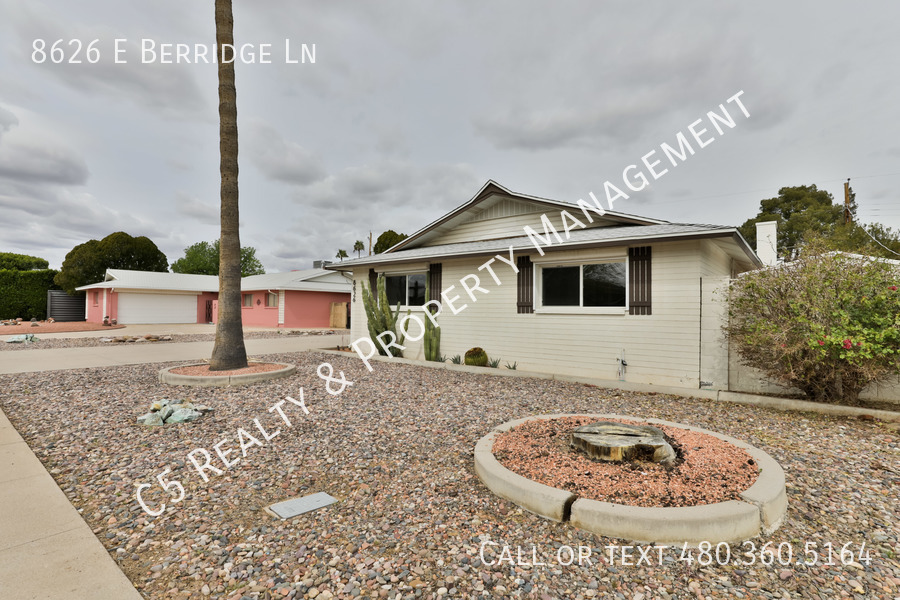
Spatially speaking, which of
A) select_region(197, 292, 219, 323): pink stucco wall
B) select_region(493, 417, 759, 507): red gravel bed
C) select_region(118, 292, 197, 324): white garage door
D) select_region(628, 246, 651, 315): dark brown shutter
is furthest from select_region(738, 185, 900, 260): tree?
select_region(118, 292, 197, 324): white garage door

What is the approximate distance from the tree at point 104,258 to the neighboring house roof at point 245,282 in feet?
10.8

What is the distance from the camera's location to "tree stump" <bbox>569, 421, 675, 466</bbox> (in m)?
3.21

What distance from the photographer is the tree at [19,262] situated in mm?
38250

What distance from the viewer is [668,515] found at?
96.1 inches

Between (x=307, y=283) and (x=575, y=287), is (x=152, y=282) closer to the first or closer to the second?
(x=307, y=283)

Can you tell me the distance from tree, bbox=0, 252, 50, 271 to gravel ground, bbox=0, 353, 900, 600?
48.8m

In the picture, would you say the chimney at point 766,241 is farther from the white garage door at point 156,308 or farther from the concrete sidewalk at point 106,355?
the white garage door at point 156,308

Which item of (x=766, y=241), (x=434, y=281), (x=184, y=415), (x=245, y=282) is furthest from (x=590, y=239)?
(x=245, y=282)

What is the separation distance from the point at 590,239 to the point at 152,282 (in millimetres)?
30088

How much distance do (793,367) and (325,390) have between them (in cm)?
707

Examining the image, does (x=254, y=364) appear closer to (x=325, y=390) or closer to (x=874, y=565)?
(x=325, y=390)

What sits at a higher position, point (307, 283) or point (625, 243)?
point (307, 283)

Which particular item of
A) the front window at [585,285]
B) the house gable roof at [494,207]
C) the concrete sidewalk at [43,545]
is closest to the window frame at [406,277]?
the house gable roof at [494,207]

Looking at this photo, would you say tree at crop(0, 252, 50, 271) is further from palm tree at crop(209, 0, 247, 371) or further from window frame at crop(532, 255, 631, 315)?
window frame at crop(532, 255, 631, 315)
